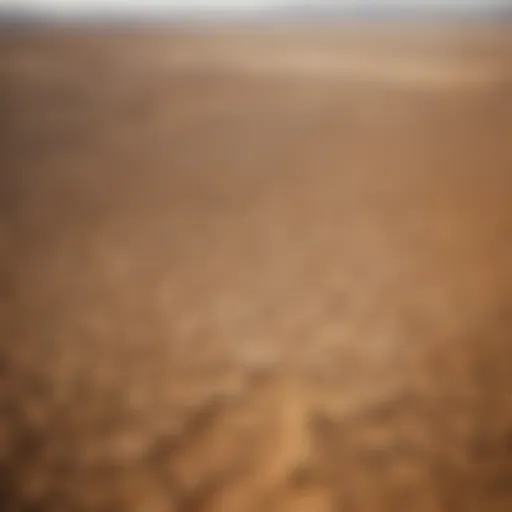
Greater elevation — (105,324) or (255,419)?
(105,324)

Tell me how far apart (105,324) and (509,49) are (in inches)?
27.2

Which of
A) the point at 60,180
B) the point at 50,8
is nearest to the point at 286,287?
the point at 60,180

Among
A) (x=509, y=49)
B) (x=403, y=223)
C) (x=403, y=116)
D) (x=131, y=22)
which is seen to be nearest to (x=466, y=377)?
(x=403, y=223)

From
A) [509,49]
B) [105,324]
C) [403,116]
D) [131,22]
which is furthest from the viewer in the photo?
[131,22]

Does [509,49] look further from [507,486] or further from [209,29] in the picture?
[507,486]

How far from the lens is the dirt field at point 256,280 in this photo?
1.31 ft

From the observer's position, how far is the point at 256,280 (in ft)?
1.81

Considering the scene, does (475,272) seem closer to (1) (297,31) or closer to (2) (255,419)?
(2) (255,419)

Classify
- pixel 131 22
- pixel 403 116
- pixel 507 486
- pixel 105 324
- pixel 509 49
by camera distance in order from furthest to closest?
pixel 131 22, pixel 509 49, pixel 403 116, pixel 105 324, pixel 507 486

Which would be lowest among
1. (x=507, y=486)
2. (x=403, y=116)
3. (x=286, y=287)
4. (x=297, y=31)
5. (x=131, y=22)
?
(x=507, y=486)

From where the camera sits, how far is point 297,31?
3.25 ft

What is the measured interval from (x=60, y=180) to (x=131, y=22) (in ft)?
1.49

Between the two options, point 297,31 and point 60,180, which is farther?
point 297,31

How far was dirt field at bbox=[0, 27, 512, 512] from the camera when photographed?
0.40 metres
